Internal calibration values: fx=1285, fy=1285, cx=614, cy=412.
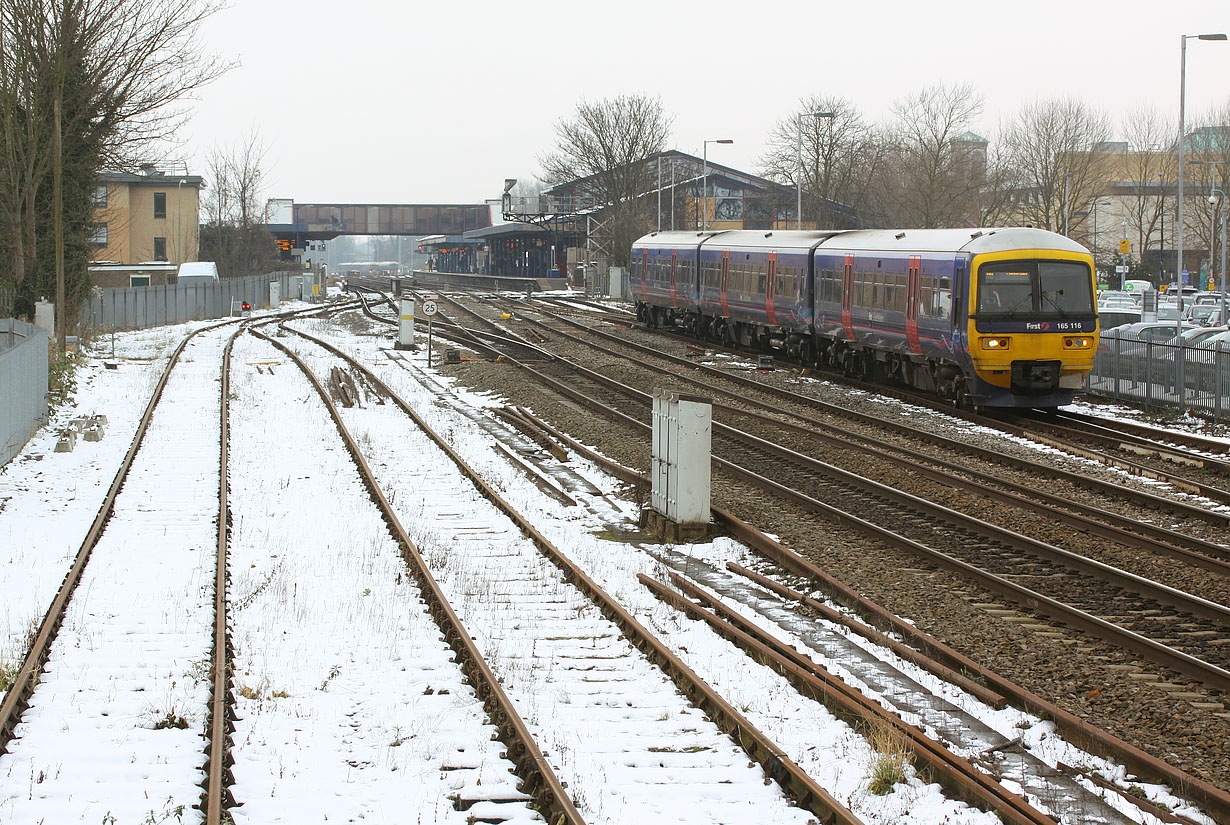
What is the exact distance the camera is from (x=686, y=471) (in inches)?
527

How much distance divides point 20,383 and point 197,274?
39.2 metres

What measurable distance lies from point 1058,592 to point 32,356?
1666cm

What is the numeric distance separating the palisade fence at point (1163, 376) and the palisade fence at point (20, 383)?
18.8 metres

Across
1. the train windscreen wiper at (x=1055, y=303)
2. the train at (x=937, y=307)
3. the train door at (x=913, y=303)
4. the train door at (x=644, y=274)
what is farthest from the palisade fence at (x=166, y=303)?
the train windscreen wiper at (x=1055, y=303)

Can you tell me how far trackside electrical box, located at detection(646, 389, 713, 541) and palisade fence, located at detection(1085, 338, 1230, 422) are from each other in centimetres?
1203

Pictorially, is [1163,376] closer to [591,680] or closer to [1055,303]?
[1055,303]

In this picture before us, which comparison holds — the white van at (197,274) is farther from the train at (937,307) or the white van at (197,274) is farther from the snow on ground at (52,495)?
the train at (937,307)

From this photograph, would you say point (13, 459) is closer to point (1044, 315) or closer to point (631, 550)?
point (631, 550)

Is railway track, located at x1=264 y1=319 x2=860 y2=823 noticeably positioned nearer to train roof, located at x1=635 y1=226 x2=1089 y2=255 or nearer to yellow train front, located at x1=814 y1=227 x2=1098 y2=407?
yellow train front, located at x1=814 y1=227 x2=1098 y2=407

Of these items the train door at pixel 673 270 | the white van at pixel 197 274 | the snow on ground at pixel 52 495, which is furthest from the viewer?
the white van at pixel 197 274

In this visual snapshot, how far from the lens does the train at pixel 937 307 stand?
71.1 feet

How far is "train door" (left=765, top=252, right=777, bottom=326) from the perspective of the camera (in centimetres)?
3269

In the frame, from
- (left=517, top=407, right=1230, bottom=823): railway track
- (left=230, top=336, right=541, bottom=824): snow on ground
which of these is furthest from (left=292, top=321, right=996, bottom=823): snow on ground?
(left=230, top=336, right=541, bottom=824): snow on ground

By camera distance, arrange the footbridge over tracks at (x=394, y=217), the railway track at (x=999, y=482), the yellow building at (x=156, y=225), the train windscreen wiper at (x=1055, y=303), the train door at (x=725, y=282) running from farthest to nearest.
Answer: the footbridge over tracks at (x=394, y=217)
the yellow building at (x=156, y=225)
the train door at (x=725, y=282)
the train windscreen wiper at (x=1055, y=303)
the railway track at (x=999, y=482)
